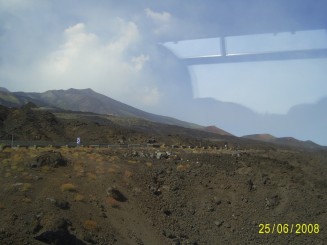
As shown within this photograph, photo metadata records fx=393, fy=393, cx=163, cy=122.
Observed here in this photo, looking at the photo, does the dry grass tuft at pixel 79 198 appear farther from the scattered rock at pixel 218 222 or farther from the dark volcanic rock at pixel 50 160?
the scattered rock at pixel 218 222

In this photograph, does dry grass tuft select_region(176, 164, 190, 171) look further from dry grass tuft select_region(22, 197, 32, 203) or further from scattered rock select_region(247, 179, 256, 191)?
dry grass tuft select_region(22, 197, 32, 203)

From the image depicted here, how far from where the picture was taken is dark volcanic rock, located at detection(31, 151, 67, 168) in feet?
84.4

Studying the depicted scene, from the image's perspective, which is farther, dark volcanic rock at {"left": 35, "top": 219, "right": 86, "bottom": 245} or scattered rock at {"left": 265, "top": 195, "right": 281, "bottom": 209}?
scattered rock at {"left": 265, "top": 195, "right": 281, "bottom": 209}

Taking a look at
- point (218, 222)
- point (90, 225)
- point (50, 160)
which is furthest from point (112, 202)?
point (218, 222)

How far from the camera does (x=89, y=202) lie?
22.4 meters

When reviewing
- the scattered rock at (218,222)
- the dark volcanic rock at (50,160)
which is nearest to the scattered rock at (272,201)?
the scattered rock at (218,222)

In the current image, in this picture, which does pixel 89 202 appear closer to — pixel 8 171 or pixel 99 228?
pixel 99 228
